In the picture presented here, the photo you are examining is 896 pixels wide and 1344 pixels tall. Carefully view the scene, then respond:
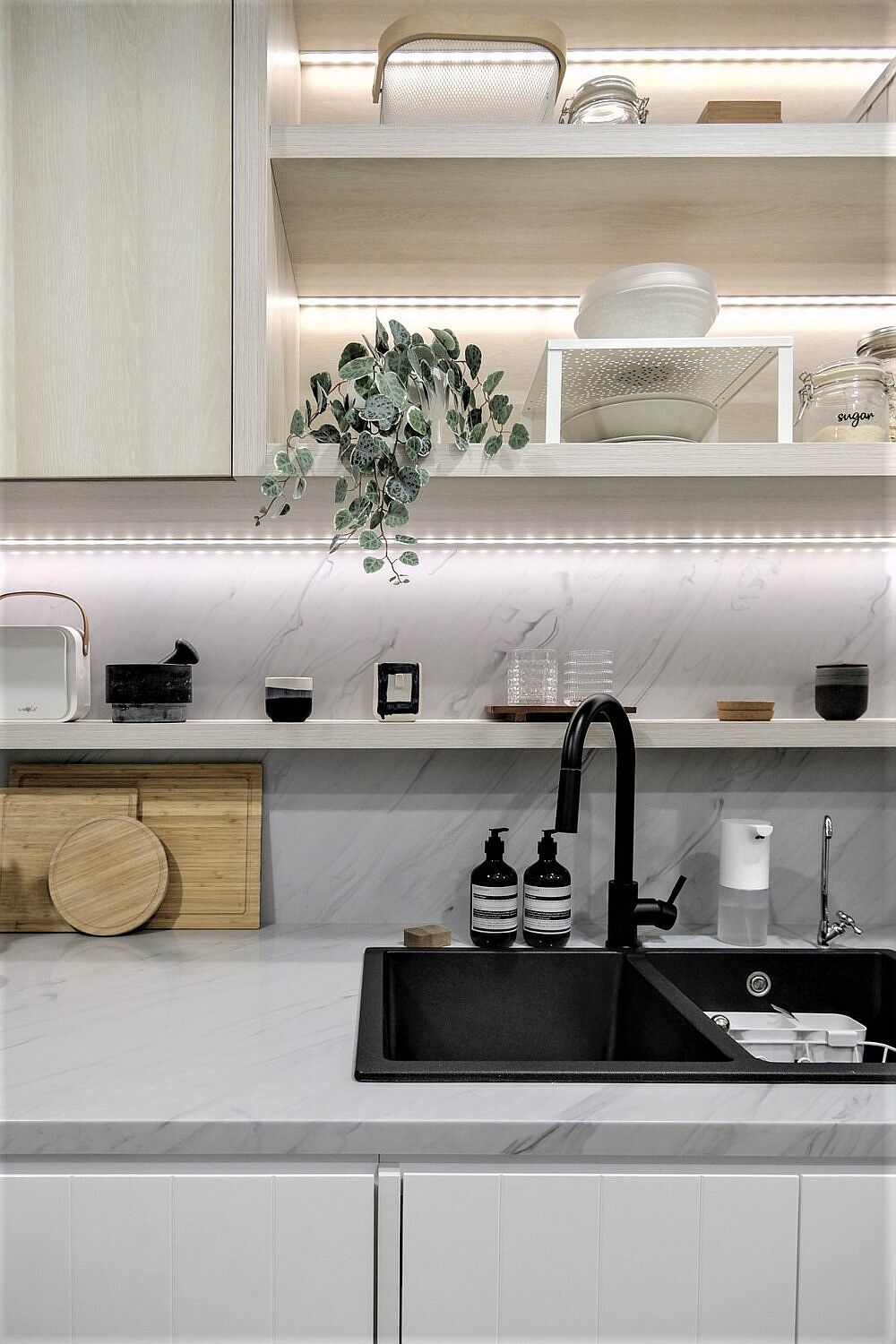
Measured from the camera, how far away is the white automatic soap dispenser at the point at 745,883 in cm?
141

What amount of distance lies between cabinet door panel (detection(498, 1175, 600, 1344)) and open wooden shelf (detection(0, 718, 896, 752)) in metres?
0.65

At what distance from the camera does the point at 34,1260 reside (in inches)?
34.5

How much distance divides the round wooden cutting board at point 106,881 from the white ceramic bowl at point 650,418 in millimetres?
980

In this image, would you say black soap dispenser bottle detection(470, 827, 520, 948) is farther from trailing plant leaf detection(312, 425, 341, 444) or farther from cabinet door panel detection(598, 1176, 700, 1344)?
trailing plant leaf detection(312, 425, 341, 444)

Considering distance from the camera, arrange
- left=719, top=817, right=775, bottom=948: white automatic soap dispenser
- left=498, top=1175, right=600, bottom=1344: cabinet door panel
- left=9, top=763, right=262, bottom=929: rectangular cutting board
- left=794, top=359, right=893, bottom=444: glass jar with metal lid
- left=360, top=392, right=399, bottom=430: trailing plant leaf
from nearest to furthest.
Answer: left=498, top=1175, right=600, bottom=1344: cabinet door panel → left=360, top=392, right=399, bottom=430: trailing plant leaf → left=794, top=359, right=893, bottom=444: glass jar with metal lid → left=719, top=817, right=775, bottom=948: white automatic soap dispenser → left=9, top=763, right=262, bottom=929: rectangular cutting board

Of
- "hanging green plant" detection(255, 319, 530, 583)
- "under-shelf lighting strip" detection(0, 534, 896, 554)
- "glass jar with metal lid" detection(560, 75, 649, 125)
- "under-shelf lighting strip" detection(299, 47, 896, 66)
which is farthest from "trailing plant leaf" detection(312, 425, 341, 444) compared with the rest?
"under-shelf lighting strip" detection(299, 47, 896, 66)

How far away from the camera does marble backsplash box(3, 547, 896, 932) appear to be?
1.58 metres

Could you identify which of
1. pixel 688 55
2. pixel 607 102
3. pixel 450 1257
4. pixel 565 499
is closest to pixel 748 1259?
pixel 450 1257

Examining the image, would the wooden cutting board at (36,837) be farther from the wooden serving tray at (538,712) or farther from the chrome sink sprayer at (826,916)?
the chrome sink sprayer at (826,916)

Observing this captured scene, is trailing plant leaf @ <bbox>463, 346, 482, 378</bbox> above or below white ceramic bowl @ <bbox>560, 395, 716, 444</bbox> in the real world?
above

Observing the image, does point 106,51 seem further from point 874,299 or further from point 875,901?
point 875,901

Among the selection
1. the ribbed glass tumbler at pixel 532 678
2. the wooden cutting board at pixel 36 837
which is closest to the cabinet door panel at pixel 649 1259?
the ribbed glass tumbler at pixel 532 678

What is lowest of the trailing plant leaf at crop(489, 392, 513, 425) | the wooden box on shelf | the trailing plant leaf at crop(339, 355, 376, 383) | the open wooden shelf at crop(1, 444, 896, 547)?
the open wooden shelf at crop(1, 444, 896, 547)

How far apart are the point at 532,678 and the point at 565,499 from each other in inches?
12.2
